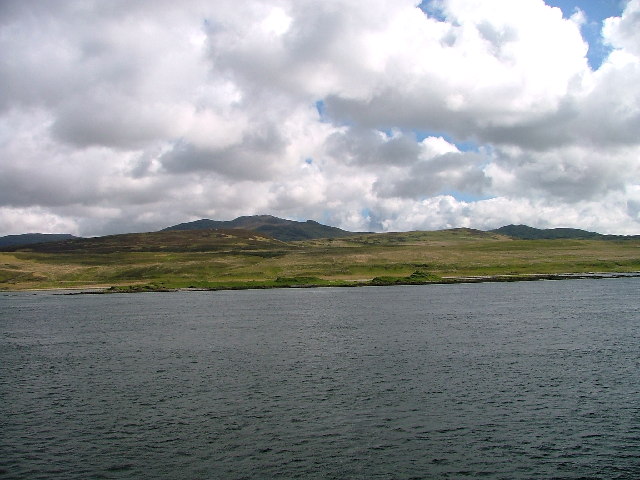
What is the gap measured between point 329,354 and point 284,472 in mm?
31183

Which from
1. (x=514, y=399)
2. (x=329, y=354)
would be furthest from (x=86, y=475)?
(x=329, y=354)

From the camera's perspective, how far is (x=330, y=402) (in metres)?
38.2

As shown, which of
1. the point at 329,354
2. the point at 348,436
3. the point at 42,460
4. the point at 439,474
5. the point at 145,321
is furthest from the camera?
the point at 145,321

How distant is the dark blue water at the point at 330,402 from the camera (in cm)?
2756

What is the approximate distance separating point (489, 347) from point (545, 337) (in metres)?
10.0

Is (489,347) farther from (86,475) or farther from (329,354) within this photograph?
(86,475)

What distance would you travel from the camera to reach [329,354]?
57.5m

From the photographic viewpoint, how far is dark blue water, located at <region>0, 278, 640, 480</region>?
90.4 ft

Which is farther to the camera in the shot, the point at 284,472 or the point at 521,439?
the point at 521,439

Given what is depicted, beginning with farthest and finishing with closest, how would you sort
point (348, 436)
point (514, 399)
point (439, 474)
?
point (514, 399), point (348, 436), point (439, 474)

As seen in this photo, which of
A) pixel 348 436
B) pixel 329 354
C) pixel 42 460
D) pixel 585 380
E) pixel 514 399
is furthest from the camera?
pixel 329 354

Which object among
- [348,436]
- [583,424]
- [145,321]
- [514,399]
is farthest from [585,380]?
[145,321]

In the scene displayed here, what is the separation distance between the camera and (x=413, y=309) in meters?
104

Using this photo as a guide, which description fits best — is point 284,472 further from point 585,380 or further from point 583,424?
point 585,380
